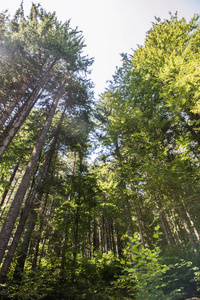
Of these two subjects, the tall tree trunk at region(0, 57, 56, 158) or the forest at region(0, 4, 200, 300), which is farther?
the tall tree trunk at region(0, 57, 56, 158)

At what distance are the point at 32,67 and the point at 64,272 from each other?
1424cm

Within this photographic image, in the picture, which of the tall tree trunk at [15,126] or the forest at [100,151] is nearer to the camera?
the forest at [100,151]

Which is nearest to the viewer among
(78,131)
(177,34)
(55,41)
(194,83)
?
(194,83)

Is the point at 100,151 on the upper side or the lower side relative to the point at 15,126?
upper

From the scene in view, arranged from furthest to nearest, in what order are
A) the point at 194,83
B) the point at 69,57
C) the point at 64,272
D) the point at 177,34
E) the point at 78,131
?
the point at 78,131 < the point at 69,57 < the point at 64,272 < the point at 177,34 < the point at 194,83

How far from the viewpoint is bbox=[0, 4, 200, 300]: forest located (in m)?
6.20

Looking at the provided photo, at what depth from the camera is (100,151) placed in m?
14.2

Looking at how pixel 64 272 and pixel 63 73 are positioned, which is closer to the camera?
pixel 64 272

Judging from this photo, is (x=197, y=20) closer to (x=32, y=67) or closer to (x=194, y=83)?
(x=194, y=83)

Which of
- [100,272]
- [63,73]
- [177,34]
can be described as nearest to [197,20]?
[177,34]

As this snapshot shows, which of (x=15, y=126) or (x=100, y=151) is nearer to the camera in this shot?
(x=15, y=126)

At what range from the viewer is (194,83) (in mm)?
5621

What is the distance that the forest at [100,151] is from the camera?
620 centimetres

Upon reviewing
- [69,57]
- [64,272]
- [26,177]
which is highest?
[69,57]
